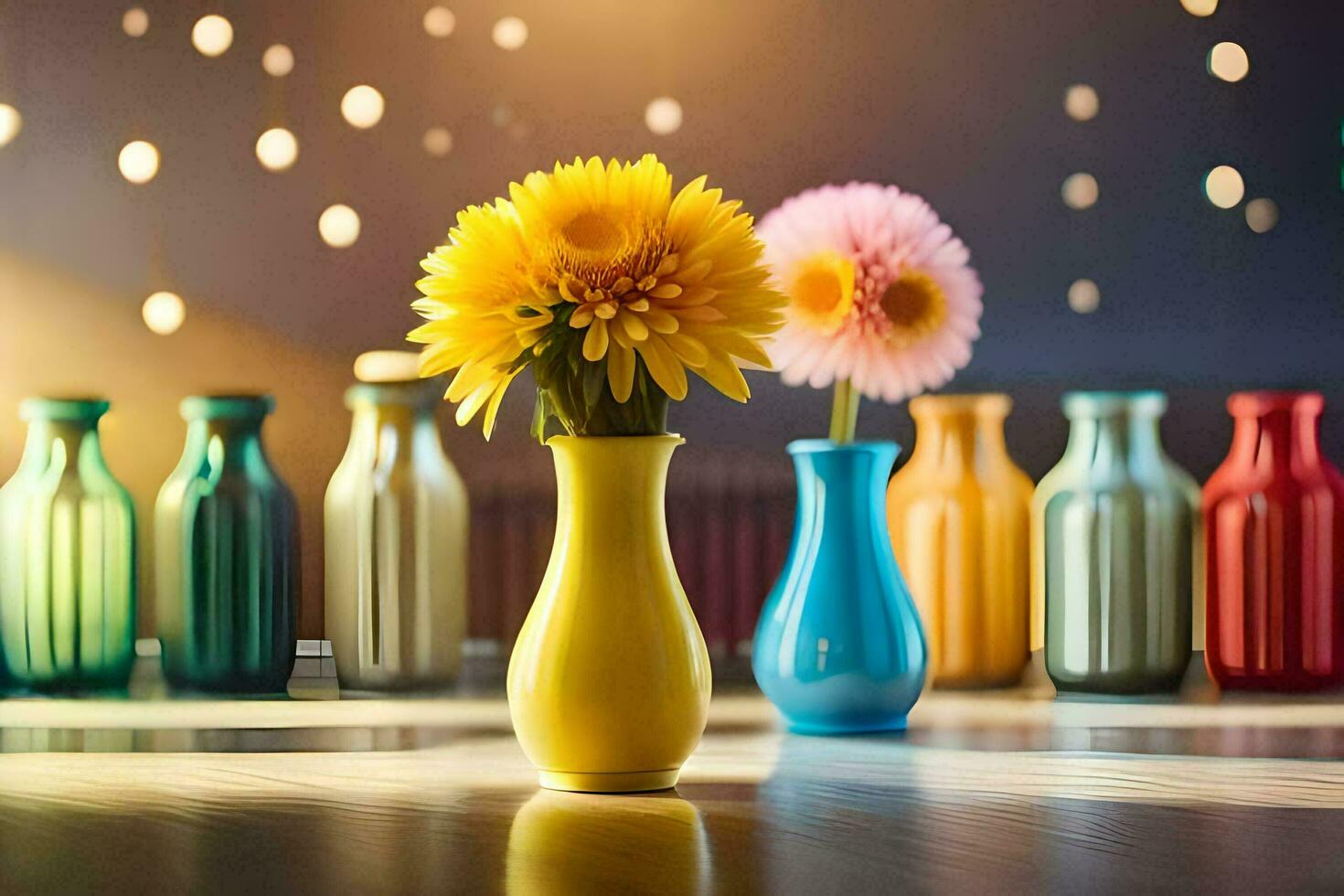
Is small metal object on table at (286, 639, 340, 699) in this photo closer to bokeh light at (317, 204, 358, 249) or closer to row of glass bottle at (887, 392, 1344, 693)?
bokeh light at (317, 204, 358, 249)

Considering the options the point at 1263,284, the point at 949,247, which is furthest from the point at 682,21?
the point at 1263,284

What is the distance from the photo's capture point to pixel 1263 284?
1290mm

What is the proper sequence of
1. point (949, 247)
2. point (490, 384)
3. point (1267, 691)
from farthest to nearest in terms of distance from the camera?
point (1267, 691), point (949, 247), point (490, 384)

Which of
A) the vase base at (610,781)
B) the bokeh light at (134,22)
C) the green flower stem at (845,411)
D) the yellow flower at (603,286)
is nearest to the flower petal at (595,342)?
the yellow flower at (603,286)

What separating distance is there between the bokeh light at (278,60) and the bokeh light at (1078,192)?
0.69 m

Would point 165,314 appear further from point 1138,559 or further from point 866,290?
point 1138,559

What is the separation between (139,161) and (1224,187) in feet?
3.12

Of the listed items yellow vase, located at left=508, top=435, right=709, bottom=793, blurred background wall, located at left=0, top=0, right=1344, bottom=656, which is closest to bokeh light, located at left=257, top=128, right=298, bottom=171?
blurred background wall, located at left=0, top=0, right=1344, bottom=656

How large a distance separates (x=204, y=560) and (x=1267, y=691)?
0.79 m

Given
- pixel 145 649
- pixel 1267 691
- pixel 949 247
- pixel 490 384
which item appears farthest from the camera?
pixel 145 649

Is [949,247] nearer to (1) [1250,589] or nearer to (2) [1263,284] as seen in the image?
Result: (1) [1250,589]

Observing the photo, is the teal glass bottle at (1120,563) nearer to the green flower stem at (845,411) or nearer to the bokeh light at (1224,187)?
the green flower stem at (845,411)

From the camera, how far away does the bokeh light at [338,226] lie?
1.26 metres

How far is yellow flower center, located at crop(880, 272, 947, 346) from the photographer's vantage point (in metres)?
0.96
